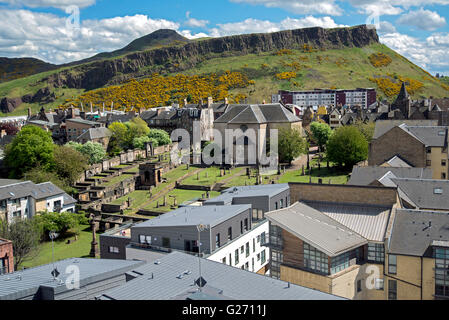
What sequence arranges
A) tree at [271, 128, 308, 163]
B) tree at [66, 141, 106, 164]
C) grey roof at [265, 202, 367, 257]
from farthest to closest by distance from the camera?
tree at [66, 141, 106, 164] < tree at [271, 128, 308, 163] < grey roof at [265, 202, 367, 257]

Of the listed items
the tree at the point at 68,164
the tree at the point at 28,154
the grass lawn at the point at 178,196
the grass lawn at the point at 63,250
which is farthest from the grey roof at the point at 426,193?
the tree at the point at 28,154

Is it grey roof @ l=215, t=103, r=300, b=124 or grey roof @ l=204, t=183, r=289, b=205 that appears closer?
grey roof @ l=204, t=183, r=289, b=205

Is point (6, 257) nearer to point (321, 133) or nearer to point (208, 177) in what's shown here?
point (208, 177)

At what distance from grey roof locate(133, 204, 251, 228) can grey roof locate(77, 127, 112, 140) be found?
59.4 meters

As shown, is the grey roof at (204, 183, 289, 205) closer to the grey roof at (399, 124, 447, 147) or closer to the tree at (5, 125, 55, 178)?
the grey roof at (399, 124, 447, 147)

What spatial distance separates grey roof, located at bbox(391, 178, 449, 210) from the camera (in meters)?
37.9

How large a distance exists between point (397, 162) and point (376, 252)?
92.3 ft

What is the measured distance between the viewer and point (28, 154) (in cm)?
6981

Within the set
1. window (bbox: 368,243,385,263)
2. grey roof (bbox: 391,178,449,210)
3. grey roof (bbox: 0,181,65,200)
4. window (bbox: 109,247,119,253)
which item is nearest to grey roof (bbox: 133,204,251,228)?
window (bbox: 109,247,119,253)

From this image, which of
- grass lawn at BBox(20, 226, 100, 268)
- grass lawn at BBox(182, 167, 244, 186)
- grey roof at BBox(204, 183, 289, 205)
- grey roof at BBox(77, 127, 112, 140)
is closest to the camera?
grey roof at BBox(204, 183, 289, 205)

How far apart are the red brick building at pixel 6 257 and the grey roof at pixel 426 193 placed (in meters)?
34.5

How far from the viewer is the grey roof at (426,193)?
3787 centimetres

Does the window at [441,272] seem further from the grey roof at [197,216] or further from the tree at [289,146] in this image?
the tree at [289,146]
